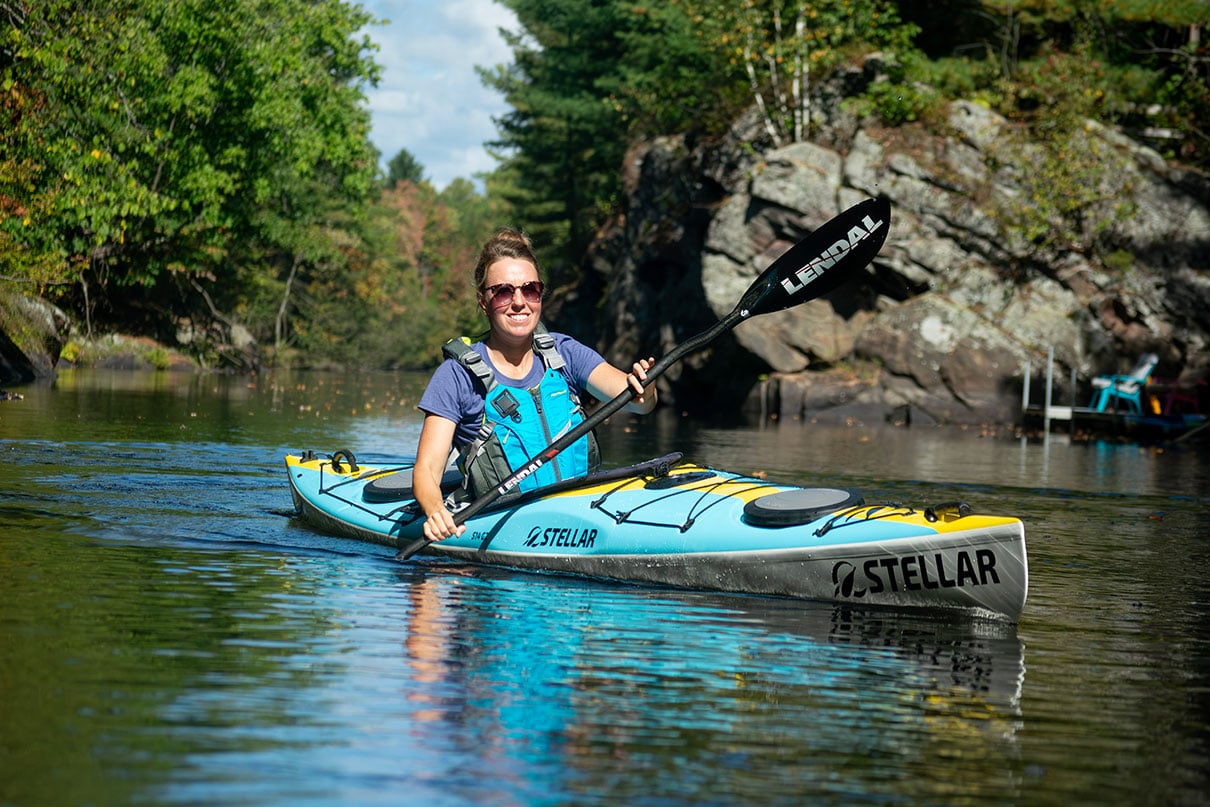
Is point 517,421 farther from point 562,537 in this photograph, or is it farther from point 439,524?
point 439,524

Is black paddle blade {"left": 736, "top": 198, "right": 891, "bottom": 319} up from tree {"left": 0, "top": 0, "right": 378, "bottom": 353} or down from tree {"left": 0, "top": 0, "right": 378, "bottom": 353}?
down

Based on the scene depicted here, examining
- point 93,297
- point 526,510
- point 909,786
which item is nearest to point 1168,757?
point 909,786

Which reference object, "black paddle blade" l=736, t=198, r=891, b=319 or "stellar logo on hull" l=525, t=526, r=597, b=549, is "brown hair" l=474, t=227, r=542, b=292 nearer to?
"stellar logo on hull" l=525, t=526, r=597, b=549

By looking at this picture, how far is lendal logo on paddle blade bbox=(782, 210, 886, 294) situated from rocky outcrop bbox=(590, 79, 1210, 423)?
15.6m

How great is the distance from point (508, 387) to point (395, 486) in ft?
3.99

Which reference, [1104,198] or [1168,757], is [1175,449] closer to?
[1104,198]

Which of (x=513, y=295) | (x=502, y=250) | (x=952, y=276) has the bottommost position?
(x=513, y=295)

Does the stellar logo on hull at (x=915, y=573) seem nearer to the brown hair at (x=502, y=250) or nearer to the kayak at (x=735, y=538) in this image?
the kayak at (x=735, y=538)

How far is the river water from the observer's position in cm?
323

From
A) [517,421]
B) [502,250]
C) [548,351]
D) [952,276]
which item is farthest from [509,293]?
[952,276]

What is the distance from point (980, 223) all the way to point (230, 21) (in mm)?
13181

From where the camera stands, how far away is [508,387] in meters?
6.49

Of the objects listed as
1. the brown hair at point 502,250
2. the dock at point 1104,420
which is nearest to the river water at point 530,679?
the brown hair at point 502,250

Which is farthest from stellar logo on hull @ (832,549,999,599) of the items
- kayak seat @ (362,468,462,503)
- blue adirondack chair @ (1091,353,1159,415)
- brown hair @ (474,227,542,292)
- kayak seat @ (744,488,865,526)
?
blue adirondack chair @ (1091,353,1159,415)
